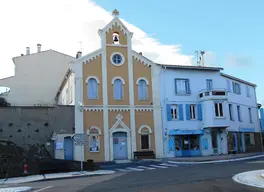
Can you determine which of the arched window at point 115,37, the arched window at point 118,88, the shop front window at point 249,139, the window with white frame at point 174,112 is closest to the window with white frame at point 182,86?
the window with white frame at point 174,112

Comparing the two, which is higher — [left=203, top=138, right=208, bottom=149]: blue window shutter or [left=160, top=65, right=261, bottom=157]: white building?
[left=160, top=65, right=261, bottom=157]: white building

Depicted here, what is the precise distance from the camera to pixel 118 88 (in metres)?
29.1

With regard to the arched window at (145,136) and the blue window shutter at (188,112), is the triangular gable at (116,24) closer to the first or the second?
the blue window shutter at (188,112)

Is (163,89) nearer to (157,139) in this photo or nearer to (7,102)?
(157,139)

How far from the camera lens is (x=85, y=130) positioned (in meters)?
27.2

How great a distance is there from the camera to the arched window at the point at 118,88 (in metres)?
29.0

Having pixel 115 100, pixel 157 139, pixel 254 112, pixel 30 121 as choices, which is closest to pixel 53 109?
pixel 30 121

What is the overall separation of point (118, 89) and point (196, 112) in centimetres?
819

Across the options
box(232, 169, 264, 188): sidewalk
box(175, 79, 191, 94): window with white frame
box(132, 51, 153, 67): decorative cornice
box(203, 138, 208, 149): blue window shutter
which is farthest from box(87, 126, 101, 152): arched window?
box(232, 169, 264, 188): sidewalk

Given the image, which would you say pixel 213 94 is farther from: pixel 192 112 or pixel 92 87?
pixel 92 87

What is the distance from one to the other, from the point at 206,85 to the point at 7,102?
73.2 feet

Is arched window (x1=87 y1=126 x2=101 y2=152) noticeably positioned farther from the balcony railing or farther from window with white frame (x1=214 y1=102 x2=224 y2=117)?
window with white frame (x1=214 y1=102 x2=224 y2=117)

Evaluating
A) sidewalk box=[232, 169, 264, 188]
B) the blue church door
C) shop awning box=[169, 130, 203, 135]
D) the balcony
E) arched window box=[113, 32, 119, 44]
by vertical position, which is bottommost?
sidewalk box=[232, 169, 264, 188]

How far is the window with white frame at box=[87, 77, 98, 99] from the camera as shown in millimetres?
28109
